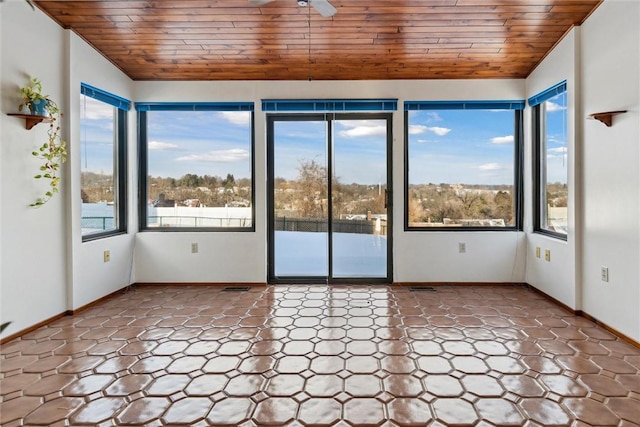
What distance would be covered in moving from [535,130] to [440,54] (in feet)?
4.65

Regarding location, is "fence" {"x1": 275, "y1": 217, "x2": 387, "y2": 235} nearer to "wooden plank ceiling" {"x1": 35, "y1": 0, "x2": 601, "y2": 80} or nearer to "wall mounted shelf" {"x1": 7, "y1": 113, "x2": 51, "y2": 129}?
"wooden plank ceiling" {"x1": 35, "y1": 0, "x2": 601, "y2": 80}

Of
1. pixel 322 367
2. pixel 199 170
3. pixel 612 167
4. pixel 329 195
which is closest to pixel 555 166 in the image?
pixel 612 167

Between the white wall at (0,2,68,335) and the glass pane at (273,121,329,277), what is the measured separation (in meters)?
2.18

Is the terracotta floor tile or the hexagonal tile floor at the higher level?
the hexagonal tile floor

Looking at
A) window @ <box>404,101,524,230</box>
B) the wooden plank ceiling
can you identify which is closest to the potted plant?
the wooden plank ceiling

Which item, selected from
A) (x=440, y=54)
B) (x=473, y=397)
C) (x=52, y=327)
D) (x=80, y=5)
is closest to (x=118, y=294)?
(x=52, y=327)

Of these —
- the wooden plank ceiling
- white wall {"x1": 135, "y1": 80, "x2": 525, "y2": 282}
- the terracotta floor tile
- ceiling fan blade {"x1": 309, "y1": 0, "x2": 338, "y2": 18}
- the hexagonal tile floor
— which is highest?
the wooden plank ceiling

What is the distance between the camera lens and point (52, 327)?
3234 millimetres

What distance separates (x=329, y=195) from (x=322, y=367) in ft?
8.23

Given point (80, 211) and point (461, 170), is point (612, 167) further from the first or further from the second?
point (80, 211)

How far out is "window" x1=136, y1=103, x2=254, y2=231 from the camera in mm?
4695

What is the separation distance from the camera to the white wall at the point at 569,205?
11.5 feet

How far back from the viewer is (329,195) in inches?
185

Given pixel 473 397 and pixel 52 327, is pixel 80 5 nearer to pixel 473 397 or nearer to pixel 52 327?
pixel 52 327
